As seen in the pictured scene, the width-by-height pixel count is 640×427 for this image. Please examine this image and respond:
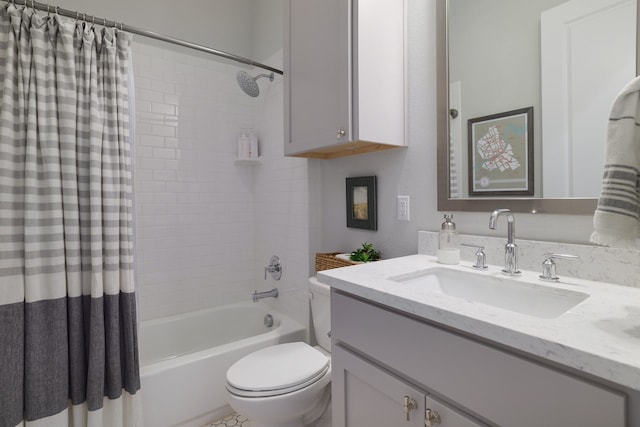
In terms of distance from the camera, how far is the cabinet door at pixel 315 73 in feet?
4.35

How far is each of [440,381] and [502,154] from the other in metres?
0.87

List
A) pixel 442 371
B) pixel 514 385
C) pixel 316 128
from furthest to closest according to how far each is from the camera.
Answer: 1. pixel 316 128
2. pixel 442 371
3. pixel 514 385

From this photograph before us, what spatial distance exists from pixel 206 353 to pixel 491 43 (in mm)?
1945

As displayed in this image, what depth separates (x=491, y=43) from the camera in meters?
1.21

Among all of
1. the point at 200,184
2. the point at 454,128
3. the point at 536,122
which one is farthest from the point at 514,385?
the point at 200,184

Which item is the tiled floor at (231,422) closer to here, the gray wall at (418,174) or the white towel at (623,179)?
the gray wall at (418,174)

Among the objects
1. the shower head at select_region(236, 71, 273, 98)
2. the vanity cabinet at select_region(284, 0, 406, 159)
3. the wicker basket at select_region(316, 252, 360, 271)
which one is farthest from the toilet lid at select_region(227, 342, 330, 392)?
the shower head at select_region(236, 71, 273, 98)

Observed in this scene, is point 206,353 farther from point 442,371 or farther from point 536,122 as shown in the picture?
point 536,122

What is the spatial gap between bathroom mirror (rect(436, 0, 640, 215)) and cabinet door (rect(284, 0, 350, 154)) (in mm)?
420

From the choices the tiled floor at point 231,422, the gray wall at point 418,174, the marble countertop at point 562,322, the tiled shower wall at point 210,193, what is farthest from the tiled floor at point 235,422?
the marble countertop at point 562,322

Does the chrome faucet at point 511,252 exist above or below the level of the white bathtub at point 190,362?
above

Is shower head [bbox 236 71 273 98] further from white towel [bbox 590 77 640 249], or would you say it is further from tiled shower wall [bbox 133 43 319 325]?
white towel [bbox 590 77 640 249]

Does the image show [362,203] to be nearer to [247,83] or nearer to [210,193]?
[247,83]

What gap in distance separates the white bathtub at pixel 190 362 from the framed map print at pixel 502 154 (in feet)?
4.59
